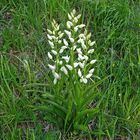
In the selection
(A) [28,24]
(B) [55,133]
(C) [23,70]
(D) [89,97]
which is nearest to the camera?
(D) [89,97]

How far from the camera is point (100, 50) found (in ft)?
11.7

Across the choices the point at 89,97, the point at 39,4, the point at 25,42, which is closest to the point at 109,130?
the point at 89,97

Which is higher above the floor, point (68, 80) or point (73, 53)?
point (73, 53)

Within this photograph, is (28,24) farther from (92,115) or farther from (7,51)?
(92,115)

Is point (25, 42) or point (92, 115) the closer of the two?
point (92, 115)

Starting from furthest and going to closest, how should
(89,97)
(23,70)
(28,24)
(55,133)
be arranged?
(28,24) < (23,70) < (55,133) < (89,97)

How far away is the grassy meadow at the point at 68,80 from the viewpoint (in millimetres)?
2916

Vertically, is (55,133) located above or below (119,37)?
below

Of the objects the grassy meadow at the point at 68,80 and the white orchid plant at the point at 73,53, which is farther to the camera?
the grassy meadow at the point at 68,80

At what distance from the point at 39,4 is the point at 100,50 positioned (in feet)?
2.62

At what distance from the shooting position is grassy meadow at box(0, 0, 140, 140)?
2916mm

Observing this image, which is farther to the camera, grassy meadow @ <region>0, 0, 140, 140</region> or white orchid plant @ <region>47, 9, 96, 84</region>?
grassy meadow @ <region>0, 0, 140, 140</region>

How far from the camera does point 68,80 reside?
2836 mm

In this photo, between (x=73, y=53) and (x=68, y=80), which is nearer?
(x=73, y=53)
